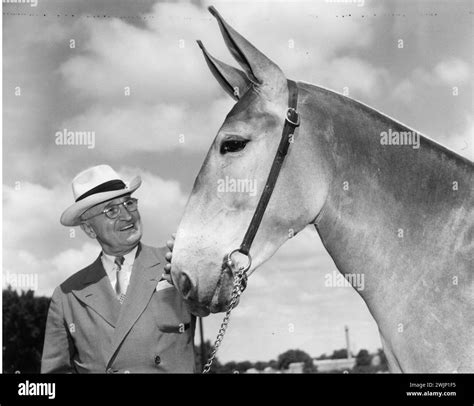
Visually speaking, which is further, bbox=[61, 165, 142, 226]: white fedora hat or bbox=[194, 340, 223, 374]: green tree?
bbox=[194, 340, 223, 374]: green tree

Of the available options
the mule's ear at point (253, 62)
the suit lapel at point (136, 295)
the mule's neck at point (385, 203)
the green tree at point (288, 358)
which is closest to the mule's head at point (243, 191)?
the mule's ear at point (253, 62)

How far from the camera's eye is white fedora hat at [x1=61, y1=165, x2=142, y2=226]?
13.4ft

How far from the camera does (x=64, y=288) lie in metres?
4.12

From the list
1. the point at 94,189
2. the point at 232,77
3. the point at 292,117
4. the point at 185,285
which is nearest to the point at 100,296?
the point at 94,189

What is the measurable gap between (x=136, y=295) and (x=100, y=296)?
11.2 inches

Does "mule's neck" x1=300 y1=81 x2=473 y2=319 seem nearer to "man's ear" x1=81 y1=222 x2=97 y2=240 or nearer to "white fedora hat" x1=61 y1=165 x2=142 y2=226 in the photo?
"white fedora hat" x1=61 y1=165 x2=142 y2=226

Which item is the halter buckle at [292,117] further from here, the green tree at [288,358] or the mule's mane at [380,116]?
the green tree at [288,358]

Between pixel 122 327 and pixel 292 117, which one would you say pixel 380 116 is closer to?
pixel 292 117

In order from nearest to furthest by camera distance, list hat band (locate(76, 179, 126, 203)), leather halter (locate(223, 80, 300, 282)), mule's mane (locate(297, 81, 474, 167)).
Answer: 1. leather halter (locate(223, 80, 300, 282))
2. mule's mane (locate(297, 81, 474, 167))
3. hat band (locate(76, 179, 126, 203))

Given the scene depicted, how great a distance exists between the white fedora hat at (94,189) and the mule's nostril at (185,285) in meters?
1.42

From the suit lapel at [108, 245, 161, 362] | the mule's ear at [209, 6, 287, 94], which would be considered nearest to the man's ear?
the suit lapel at [108, 245, 161, 362]

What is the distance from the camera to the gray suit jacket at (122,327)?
3.86 metres
